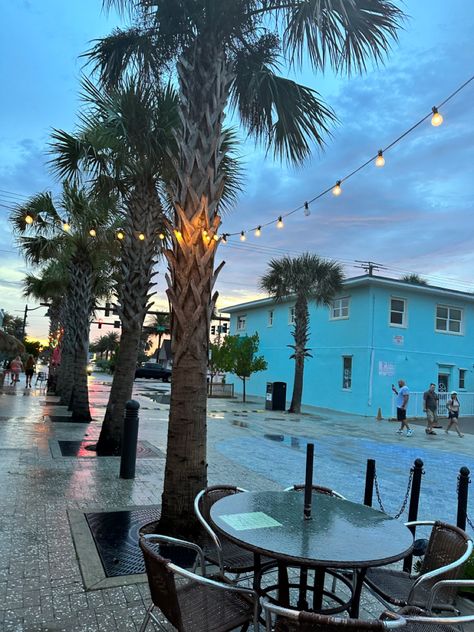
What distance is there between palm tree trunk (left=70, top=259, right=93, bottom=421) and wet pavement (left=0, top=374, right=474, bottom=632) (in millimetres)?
589

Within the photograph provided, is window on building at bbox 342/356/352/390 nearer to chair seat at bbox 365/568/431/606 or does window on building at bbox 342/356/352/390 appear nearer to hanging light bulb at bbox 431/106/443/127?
hanging light bulb at bbox 431/106/443/127

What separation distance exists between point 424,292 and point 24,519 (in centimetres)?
2219

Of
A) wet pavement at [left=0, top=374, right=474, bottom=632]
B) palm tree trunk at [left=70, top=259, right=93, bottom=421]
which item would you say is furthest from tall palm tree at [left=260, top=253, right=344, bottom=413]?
palm tree trunk at [left=70, top=259, right=93, bottom=421]

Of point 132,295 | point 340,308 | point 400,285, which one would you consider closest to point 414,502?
point 132,295

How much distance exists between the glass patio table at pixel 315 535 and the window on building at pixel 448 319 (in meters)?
23.2

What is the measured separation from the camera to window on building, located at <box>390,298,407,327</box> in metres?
23.0

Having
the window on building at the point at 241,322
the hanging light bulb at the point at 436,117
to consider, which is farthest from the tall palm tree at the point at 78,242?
the window on building at the point at 241,322

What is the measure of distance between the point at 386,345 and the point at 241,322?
14638 mm

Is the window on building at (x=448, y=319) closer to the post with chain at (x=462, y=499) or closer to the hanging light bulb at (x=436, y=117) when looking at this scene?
the hanging light bulb at (x=436, y=117)

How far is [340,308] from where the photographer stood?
24.5 meters

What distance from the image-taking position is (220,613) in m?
2.58

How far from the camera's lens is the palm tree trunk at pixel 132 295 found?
8.92 m

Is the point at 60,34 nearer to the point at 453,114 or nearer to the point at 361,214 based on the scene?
the point at 453,114

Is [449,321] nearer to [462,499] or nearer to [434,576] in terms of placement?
[462,499]
